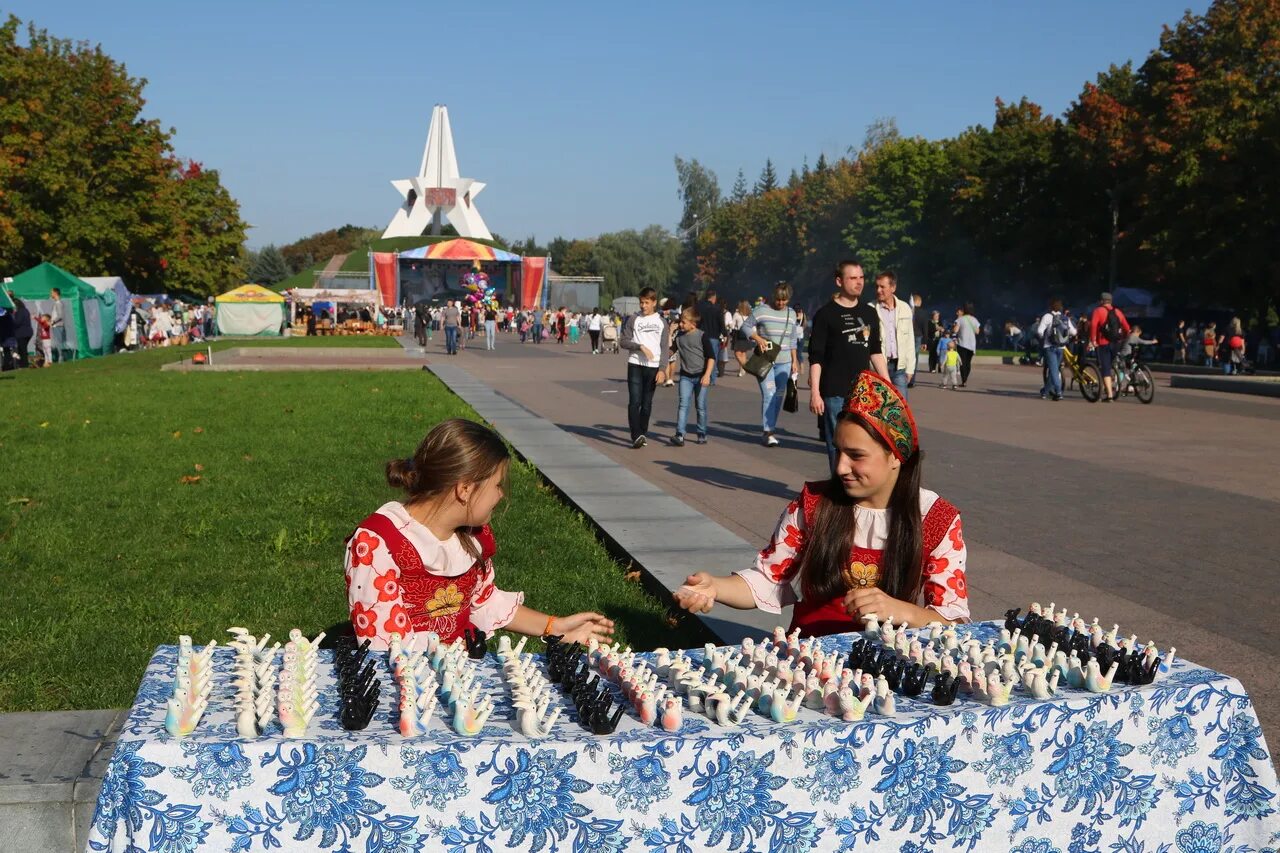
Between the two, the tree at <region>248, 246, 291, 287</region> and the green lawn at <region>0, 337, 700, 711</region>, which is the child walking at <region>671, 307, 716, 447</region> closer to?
the green lawn at <region>0, 337, 700, 711</region>

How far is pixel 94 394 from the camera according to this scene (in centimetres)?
1931

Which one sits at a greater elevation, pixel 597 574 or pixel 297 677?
pixel 297 677

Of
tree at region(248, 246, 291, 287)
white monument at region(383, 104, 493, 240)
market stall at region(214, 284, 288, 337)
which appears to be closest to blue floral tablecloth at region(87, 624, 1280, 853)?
market stall at region(214, 284, 288, 337)

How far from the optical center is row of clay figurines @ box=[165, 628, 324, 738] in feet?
7.83

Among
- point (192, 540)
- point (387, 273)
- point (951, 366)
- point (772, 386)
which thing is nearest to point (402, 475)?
→ point (192, 540)

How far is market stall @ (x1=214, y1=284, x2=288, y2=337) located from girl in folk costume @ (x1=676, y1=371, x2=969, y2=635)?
57.5 meters

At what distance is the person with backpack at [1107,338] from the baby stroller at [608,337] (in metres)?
24.5

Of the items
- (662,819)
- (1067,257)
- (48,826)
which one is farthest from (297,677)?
(1067,257)

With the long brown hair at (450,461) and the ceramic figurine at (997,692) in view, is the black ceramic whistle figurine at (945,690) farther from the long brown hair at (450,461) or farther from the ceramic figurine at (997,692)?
the long brown hair at (450,461)

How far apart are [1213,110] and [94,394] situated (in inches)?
1360

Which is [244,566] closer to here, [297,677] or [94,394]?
[297,677]

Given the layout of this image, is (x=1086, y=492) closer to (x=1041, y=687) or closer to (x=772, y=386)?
(x=772, y=386)

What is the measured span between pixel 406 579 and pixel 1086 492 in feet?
25.9

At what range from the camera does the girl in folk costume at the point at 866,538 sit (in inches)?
142
